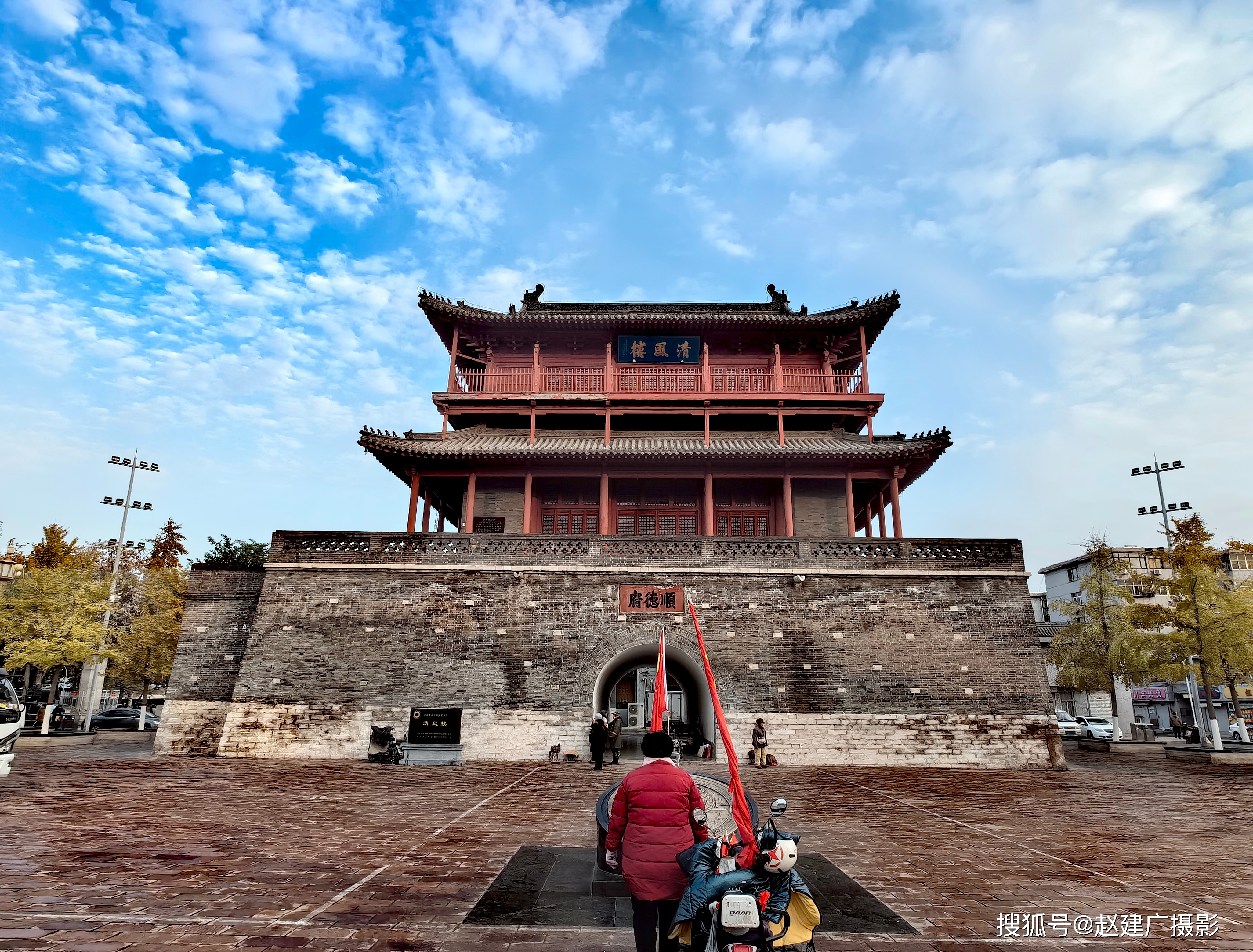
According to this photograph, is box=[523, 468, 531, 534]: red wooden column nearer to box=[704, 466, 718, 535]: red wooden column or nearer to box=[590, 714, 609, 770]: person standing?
box=[704, 466, 718, 535]: red wooden column

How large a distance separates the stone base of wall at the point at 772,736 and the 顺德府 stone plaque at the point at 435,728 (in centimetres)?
36

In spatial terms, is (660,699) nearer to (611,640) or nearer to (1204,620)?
(611,640)

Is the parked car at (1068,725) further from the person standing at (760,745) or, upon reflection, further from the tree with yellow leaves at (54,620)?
the tree with yellow leaves at (54,620)

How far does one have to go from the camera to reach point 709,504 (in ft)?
62.2

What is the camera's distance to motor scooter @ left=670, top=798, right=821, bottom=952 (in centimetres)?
303

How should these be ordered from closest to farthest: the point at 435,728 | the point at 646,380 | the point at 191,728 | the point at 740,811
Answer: the point at 740,811
the point at 435,728
the point at 191,728
the point at 646,380

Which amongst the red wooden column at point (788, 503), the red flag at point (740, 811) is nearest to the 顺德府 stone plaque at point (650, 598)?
the red wooden column at point (788, 503)

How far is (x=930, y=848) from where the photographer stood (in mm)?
7281

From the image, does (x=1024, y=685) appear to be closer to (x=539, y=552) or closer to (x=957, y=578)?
(x=957, y=578)

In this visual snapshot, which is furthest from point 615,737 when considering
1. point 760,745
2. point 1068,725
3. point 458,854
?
point 1068,725

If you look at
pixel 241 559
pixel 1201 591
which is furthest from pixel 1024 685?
pixel 241 559

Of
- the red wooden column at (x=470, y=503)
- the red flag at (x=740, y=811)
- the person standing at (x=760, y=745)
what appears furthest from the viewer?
the red wooden column at (x=470, y=503)

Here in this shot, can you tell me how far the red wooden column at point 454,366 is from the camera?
21062 mm

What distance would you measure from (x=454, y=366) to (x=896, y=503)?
14.2 m
